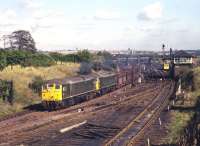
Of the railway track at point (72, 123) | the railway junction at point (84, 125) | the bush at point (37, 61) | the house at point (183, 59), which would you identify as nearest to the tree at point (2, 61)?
the bush at point (37, 61)

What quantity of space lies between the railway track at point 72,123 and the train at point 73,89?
1123 millimetres

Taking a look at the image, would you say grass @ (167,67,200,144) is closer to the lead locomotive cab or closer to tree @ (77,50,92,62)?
the lead locomotive cab

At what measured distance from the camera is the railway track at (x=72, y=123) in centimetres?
2639

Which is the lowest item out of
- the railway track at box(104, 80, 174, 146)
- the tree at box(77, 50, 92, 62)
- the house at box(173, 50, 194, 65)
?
the railway track at box(104, 80, 174, 146)

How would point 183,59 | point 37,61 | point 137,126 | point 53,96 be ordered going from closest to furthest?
point 137,126 < point 53,96 < point 37,61 < point 183,59

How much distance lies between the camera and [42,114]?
38875mm

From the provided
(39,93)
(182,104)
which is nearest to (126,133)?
(182,104)

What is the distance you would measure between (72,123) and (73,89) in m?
11.6

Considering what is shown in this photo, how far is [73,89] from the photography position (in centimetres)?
4466

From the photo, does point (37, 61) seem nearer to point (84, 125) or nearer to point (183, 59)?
point (183, 59)

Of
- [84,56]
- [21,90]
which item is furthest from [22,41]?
[21,90]

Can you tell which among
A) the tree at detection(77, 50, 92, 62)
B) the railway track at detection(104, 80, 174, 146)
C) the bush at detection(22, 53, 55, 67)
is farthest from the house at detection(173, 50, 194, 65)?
the railway track at detection(104, 80, 174, 146)

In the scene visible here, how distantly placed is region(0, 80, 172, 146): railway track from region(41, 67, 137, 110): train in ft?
3.68

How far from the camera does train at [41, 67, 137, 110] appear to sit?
42.1 m
